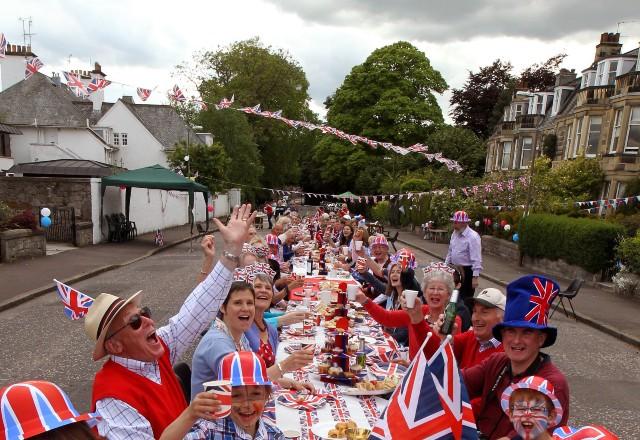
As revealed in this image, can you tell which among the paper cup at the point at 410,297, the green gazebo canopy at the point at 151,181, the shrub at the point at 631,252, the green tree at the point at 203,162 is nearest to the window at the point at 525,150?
the shrub at the point at 631,252

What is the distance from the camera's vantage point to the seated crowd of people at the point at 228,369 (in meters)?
1.74

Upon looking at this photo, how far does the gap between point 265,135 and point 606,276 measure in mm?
36790

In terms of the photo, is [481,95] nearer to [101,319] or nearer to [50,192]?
[50,192]

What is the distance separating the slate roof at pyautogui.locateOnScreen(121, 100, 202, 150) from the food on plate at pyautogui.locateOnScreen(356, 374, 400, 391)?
3546 centimetres

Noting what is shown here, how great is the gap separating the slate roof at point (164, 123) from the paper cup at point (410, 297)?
117ft

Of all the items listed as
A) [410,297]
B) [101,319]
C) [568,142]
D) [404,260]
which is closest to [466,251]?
[404,260]

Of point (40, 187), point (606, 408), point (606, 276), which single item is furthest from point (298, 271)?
point (40, 187)

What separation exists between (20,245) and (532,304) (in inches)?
564

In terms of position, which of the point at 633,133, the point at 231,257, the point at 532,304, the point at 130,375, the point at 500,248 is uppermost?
the point at 633,133

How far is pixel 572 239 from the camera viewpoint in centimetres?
1307

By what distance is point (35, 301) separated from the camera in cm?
922

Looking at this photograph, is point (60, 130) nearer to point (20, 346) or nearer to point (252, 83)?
point (252, 83)

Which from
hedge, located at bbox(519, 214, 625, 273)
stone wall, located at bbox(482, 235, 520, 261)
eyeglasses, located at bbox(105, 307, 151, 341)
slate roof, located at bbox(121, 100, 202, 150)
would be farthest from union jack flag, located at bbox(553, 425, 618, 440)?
slate roof, located at bbox(121, 100, 202, 150)

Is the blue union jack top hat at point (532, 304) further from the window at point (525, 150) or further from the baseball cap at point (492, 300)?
the window at point (525, 150)
